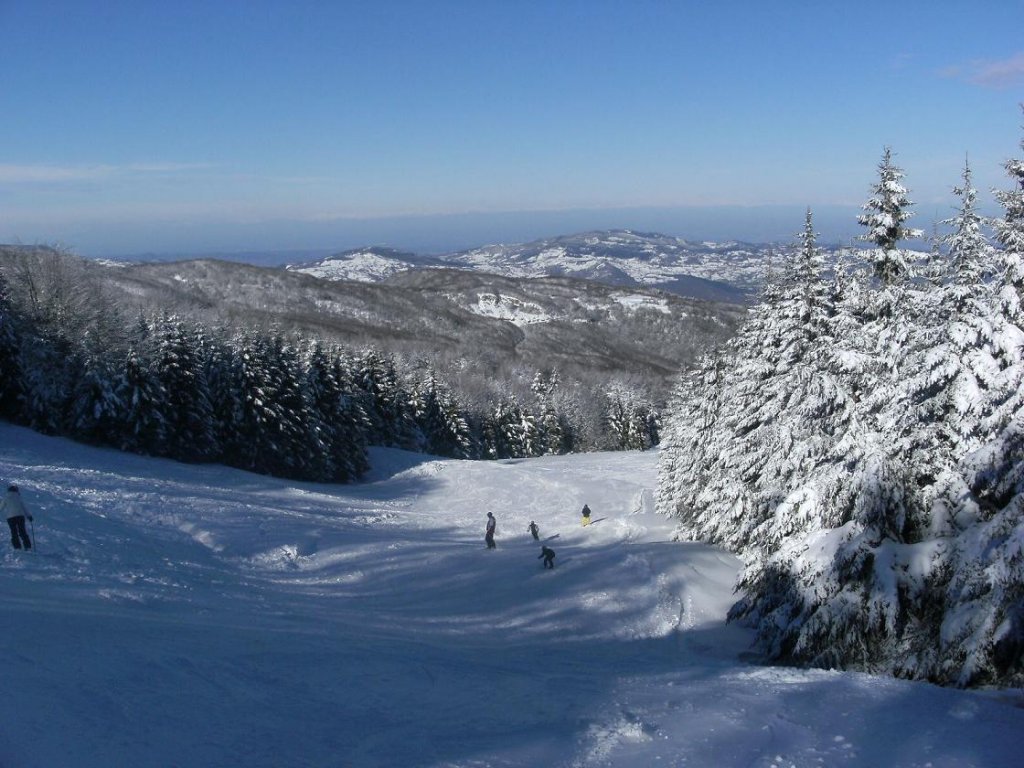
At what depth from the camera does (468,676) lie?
11.9 metres

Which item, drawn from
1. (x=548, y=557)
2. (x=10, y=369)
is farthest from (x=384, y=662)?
(x=10, y=369)

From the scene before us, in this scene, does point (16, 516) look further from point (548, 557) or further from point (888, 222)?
point (888, 222)

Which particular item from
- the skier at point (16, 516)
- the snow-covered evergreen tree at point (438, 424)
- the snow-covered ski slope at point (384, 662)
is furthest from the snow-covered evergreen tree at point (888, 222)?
the snow-covered evergreen tree at point (438, 424)

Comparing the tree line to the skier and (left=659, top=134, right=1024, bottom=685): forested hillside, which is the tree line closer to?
the skier

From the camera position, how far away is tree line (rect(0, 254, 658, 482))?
3825 centimetres

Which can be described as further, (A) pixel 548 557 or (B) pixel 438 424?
(B) pixel 438 424

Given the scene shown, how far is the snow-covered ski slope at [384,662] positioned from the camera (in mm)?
8320

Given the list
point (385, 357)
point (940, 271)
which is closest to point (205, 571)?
point (940, 271)

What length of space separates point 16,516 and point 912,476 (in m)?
18.4

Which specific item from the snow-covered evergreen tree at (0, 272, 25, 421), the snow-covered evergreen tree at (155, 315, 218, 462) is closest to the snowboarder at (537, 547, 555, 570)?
the snow-covered evergreen tree at (155, 315, 218, 462)

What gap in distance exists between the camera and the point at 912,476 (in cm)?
1326

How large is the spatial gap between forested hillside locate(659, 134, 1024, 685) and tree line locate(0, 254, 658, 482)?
3384 centimetres

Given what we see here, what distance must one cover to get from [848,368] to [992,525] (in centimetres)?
545

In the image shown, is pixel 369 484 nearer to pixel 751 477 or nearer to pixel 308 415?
pixel 308 415
